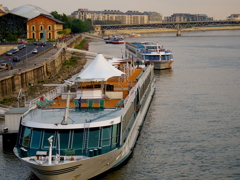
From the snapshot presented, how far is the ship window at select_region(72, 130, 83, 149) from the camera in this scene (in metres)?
15.0

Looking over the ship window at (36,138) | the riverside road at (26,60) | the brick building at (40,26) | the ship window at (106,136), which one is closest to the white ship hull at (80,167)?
the ship window at (106,136)

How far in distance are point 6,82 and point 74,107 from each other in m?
15.8

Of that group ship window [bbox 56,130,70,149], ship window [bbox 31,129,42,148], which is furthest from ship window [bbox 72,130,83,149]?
ship window [bbox 31,129,42,148]

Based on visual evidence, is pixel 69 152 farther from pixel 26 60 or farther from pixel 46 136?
pixel 26 60

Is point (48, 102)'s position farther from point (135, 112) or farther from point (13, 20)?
point (13, 20)

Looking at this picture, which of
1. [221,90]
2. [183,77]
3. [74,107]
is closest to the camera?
[74,107]

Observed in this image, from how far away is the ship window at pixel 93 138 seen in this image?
15.1 metres

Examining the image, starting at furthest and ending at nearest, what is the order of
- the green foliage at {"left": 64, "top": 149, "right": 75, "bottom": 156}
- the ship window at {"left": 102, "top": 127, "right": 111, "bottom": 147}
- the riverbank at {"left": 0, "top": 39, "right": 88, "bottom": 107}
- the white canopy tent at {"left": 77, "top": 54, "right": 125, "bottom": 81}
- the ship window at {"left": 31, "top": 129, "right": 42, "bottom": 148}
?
1. the riverbank at {"left": 0, "top": 39, "right": 88, "bottom": 107}
2. the white canopy tent at {"left": 77, "top": 54, "right": 125, "bottom": 81}
3. the ship window at {"left": 102, "top": 127, "right": 111, "bottom": 147}
4. the ship window at {"left": 31, "top": 129, "right": 42, "bottom": 148}
5. the green foliage at {"left": 64, "top": 149, "right": 75, "bottom": 156}

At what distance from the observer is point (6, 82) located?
32562 mm

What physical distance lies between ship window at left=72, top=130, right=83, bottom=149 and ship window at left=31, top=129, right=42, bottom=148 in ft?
3.88

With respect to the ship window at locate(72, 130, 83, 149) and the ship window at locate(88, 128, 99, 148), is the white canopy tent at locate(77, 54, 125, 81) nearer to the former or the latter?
the ship window at locate(88, 128, 99, 148)

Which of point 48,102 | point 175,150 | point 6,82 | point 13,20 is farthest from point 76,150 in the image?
point 13,20

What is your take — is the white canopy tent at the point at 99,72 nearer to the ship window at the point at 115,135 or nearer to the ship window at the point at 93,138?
the ship window at the point at 115,135

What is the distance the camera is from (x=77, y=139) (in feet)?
49.5
